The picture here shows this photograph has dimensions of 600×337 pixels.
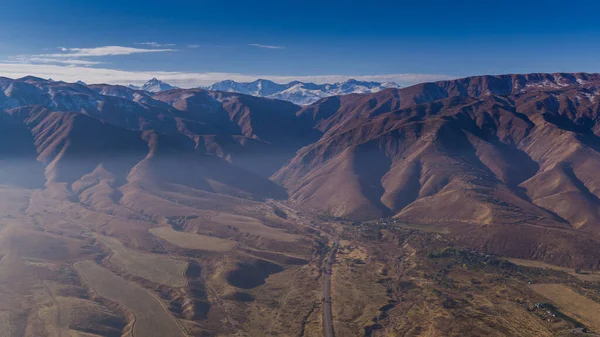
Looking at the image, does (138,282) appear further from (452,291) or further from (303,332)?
(452,291)

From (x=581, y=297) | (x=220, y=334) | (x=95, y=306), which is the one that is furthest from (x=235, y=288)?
(x=581, y=297)

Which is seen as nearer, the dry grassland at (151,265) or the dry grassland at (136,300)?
the dry grassland at (136,300)

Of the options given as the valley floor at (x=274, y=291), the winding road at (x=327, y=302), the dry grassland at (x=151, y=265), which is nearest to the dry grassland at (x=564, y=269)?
the valley floor at (x=274, y=291)

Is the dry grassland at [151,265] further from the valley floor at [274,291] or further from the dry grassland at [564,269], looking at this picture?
the dry grassland at [564,269]

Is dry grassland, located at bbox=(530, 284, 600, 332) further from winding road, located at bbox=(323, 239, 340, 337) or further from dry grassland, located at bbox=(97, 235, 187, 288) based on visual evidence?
dry grassland, located at bbox=(97, 235, 187, 288)

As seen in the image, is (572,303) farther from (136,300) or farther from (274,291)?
(136,300)

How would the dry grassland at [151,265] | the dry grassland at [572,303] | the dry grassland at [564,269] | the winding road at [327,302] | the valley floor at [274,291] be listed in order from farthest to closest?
the dry grassland at [564,269] → the dry grassland at [151,265] → the dry grassland at [572,303] → the winding road at [327,302] → the valley floor at [274,291]
